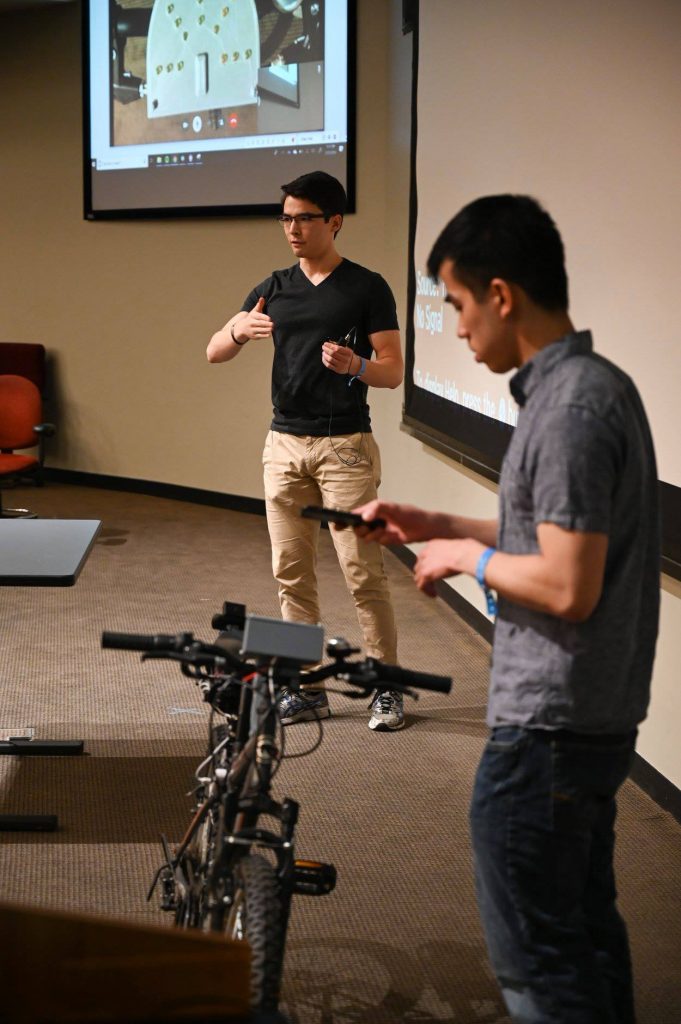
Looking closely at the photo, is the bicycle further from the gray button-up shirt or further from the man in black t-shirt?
the man in black t-shirt

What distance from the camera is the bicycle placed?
5.43 feet

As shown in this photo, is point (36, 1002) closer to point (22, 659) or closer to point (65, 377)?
point (22, 659)

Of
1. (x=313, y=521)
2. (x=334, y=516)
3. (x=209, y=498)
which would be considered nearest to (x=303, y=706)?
(x=313, y=521)

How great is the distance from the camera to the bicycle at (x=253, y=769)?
65.2 inches

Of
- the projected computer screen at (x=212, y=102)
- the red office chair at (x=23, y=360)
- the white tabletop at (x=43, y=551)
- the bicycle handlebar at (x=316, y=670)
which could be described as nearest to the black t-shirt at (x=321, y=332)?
the white tabletop at (x=43, y=551)

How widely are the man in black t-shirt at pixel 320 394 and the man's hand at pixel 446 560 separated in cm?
197

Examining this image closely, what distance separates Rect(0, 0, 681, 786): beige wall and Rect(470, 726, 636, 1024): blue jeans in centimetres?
498

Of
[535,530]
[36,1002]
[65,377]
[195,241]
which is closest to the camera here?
[36,1002]

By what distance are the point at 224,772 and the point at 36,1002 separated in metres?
0.74

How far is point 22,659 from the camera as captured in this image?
4492 millimetres

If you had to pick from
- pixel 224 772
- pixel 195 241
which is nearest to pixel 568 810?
pixel 224 772

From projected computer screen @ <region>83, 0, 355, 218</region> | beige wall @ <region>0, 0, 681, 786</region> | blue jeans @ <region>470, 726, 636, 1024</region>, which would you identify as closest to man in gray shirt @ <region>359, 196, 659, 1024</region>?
blue jeans @ <region>470, 726, 636, 1024</region>

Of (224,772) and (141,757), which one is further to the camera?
(141,757)

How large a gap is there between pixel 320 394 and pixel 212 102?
4094 millimetres
